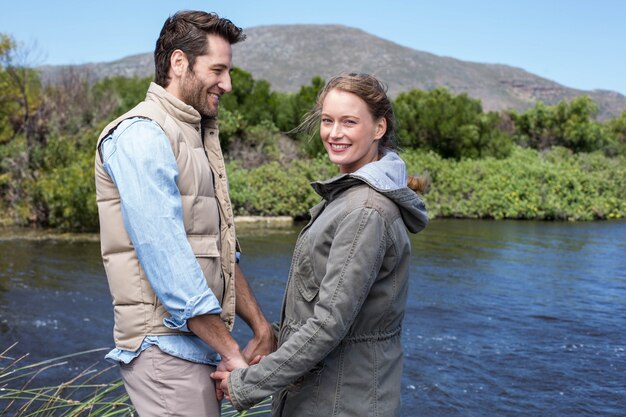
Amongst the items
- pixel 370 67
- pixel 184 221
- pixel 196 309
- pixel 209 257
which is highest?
pixel 370 67

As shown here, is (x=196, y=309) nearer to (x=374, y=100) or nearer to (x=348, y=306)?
(x=348, y=306)

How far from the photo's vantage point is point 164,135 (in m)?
2.16

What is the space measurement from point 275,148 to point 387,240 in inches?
899

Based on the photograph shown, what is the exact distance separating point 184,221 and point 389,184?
0.61 meters

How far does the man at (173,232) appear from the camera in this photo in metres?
2.10

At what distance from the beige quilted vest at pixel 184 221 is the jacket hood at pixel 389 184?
1.18 ft

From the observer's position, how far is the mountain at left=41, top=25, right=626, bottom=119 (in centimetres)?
10056

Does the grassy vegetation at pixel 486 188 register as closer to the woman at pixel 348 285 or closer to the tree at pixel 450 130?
the tree at pixel 450 130

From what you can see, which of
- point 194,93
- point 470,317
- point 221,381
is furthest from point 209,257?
point 470,317

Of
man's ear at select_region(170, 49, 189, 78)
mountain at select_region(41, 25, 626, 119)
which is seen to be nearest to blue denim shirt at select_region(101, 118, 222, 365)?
man's ear at select_region(170, 49, 189, 78)

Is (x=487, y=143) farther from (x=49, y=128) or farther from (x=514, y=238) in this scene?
(x=49, y=128)

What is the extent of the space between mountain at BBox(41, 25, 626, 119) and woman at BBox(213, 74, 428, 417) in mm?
A: 91995

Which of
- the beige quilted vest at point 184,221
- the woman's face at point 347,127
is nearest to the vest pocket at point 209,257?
the beige quilted vest at point 184,221

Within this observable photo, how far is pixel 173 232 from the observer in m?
2.09
